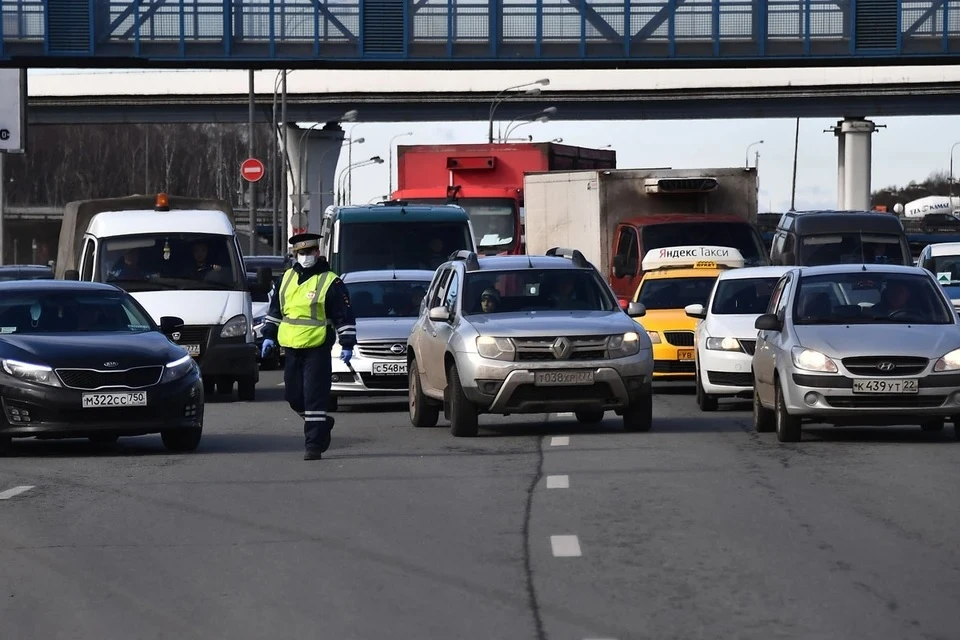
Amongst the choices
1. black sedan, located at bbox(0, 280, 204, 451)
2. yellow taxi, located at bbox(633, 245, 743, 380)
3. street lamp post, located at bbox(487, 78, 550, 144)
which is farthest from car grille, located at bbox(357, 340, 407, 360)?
street lamp post, located at bbox(487, 78, 550, 144)

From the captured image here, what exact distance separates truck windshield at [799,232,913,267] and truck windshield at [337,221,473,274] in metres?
5.47

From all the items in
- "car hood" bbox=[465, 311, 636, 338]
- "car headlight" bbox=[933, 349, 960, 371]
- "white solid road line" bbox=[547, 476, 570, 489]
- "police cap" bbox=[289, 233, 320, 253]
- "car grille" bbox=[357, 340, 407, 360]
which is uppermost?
"police cap" bbox=[289, 233, 320, 253]

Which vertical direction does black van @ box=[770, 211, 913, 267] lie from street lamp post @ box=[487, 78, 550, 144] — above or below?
below

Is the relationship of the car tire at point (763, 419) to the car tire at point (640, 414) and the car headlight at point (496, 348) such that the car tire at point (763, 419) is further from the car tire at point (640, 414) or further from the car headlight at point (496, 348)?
the car headlight at point (496, 348)

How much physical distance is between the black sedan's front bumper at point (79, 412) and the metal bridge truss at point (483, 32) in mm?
22312

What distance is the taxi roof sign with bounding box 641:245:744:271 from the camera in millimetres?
26922

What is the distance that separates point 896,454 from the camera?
14.2 meters

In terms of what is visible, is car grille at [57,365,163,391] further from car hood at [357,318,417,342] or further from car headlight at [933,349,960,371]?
car headlight at [933,349,960,371]

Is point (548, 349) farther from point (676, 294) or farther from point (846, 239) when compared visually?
point (846, 239)

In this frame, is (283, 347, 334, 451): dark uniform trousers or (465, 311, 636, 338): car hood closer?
(283, 347, 334, 451): dark uniform trousers

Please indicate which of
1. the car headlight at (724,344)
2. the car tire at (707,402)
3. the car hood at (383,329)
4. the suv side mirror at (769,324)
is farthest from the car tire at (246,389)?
the suv side mirror at (769,324)

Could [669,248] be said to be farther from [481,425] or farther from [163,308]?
[481,425]

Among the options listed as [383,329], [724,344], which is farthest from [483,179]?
[724,344]

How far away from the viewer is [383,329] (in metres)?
20.3
